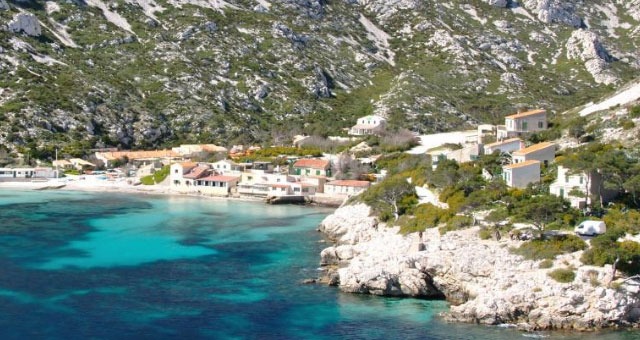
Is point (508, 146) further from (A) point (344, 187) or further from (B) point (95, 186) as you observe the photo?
(B) point (95, 186)

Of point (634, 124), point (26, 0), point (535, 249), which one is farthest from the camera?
point (26, 0)

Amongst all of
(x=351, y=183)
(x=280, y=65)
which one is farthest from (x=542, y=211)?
(x=280, y=65)

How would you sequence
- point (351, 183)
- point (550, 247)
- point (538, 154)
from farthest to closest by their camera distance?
1. point (351, 183)
2. point (538, 154)
3. point (550, 247)

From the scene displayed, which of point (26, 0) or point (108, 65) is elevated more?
point (26, 0)

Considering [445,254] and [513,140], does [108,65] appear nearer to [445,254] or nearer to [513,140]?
[513,140]

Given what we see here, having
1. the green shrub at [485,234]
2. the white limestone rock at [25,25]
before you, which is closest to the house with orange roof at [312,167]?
the green shrub at [485,234]

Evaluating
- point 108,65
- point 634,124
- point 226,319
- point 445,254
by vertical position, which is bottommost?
point 226,319

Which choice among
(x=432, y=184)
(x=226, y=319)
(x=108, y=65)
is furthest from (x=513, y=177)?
(x=108, y=65)

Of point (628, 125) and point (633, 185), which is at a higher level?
point (628, 125)
